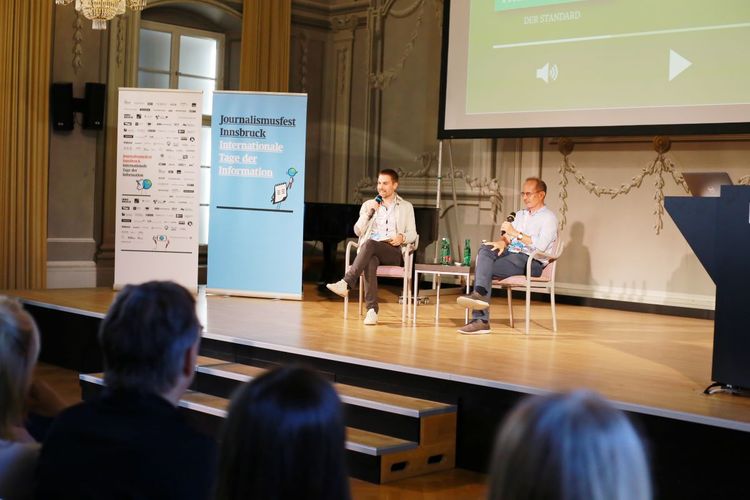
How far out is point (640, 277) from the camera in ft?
25.9

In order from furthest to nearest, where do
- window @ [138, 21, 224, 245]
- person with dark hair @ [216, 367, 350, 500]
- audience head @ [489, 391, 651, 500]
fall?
window @ [138, 21, 224, 245] → person with dark hair @ [216, 367, 350, 500] → audience head @ [489, 391, 651, 500]

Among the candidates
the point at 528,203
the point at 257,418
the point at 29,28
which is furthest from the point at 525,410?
the point at 29,28

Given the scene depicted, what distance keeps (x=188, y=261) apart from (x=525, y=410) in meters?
6.99

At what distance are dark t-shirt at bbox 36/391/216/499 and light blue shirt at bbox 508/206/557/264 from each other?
481cm

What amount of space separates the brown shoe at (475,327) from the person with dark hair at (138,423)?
445cm

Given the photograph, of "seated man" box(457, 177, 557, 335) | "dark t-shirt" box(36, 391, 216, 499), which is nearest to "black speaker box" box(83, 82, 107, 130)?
"seated man" box(457, 177, 557, 335)

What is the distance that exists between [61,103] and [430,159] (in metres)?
3.52

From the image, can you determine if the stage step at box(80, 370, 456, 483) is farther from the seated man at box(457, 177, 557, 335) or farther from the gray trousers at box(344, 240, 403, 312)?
the gray trousers at box(344, 240, 403, 312)

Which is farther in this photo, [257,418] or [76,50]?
[76,50]

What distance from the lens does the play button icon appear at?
6943mm

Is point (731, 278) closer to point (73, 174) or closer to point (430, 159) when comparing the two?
point (430, 159)

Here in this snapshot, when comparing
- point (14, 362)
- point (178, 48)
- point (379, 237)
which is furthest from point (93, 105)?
point (14, 362)

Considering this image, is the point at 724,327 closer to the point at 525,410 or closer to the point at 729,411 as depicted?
the point at 729,411

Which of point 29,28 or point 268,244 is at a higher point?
A: point 29,28
